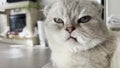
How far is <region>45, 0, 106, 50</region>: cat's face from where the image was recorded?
2.52ft

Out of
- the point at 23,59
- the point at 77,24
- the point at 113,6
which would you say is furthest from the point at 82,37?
the point at 113,6

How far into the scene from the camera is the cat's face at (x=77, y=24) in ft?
2.52

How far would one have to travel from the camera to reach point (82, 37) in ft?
2.49

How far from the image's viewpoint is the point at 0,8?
425cm

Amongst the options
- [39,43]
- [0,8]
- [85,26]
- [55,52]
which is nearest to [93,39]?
[85,26]

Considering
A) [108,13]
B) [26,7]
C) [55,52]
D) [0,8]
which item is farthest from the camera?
[0,8]

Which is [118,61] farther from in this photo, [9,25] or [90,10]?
[9,25]

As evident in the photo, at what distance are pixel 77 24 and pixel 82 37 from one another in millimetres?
58

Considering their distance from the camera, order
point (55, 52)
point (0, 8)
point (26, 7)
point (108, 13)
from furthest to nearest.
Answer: point (0, 8) → point (26, 7) → point (108, 13) → point (55, 52)

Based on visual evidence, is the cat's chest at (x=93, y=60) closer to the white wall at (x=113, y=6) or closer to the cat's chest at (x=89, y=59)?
the cat's chest at (x=89, y=59)

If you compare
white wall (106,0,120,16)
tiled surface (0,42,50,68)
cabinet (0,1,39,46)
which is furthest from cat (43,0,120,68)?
cabinet (0,1,39,46)

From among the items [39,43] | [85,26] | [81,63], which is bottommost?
[39,43]

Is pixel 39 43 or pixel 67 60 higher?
pixel 67 60

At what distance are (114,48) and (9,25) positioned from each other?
3.80 metres
